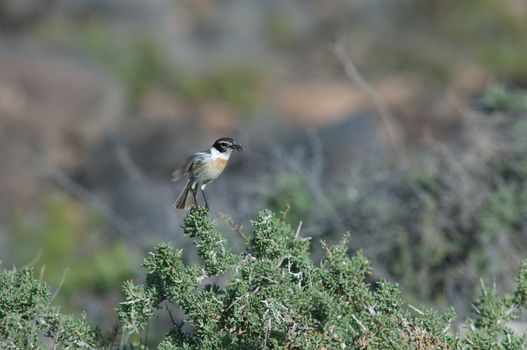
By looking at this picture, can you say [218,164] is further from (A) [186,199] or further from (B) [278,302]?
(B) [278,302]

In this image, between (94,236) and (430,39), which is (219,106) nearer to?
(430,39)

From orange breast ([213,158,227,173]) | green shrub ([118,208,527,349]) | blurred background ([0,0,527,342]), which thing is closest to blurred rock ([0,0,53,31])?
blurred background ([0,0,527,342])

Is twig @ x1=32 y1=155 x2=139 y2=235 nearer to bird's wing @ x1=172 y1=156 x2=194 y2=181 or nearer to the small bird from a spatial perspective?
bird's wing @ x1=172 y1=156 x2=194 y2=181

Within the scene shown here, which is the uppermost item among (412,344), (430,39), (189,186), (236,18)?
(236,18)

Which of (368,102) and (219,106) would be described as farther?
(219,106)

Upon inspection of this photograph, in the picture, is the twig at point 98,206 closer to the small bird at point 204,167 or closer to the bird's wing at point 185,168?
the bird's wing at point 185,168

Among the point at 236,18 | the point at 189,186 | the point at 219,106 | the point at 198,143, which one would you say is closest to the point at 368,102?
the point at 219,106

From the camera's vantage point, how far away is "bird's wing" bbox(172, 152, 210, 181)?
4.72m

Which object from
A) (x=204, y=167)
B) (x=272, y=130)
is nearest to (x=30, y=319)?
(x=204, y=167)

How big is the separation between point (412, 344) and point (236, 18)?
816 inches

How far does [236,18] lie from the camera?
24.3m

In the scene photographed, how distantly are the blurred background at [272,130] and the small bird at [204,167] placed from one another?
12.0 inches

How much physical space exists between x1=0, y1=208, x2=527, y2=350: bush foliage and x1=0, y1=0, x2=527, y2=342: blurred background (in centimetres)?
29

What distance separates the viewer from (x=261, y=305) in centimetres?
402
